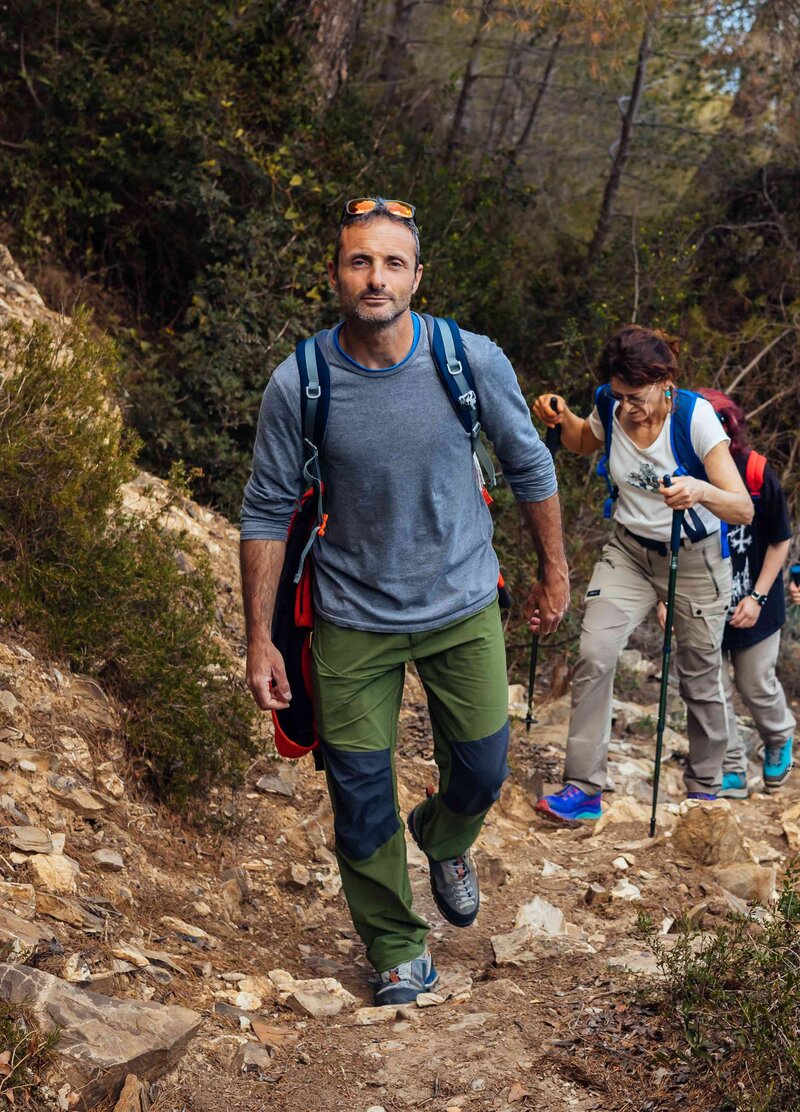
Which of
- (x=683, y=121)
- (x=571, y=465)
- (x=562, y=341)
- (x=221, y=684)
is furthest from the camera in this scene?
(x=683, y=121)

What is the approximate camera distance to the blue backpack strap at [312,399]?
140 inches

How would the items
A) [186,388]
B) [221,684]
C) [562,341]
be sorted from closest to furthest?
[221,684], [186,388], [562,341]

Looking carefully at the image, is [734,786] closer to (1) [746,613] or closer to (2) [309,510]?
(1) [746,613]

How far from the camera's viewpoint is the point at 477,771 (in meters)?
4.05

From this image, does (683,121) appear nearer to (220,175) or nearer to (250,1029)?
(220,175)

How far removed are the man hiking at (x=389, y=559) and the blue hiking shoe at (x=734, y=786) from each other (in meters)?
2.87

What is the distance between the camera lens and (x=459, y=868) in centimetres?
434

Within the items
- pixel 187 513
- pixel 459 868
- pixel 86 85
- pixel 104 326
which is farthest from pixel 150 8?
pixel 459 868

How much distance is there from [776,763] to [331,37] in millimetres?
6543

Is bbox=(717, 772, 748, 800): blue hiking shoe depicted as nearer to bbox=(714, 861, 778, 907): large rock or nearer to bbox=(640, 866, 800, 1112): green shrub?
bbox=(714, 861, 778, 907): large rock

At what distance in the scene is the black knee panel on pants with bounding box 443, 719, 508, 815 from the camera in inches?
159

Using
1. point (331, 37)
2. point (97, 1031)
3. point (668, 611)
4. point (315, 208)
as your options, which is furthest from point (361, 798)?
point (331, 37)

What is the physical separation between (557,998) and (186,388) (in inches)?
213

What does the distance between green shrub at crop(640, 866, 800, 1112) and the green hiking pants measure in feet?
2.67
